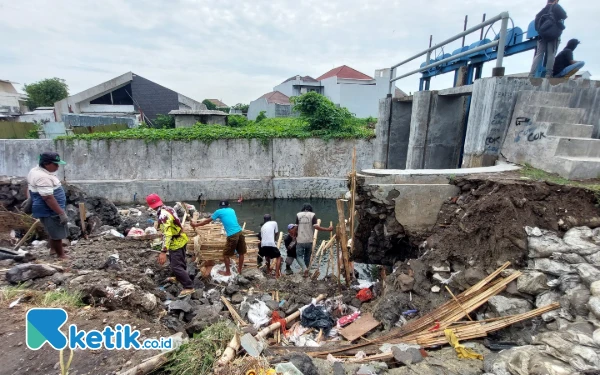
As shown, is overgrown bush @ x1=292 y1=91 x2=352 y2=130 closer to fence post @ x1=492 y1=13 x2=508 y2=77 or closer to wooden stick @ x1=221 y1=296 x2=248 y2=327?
fence post @ x1=492 y1=13 x2=508 y2=77

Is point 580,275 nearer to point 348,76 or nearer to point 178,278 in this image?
point 178,278

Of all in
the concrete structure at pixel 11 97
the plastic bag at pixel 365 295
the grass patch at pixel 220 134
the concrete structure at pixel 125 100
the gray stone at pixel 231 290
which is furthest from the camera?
the concrete structure at pixel 11 97

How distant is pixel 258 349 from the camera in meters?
2.99

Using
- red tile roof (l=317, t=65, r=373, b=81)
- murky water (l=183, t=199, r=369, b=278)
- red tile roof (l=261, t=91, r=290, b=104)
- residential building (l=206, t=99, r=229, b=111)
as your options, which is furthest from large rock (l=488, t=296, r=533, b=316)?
residential building (l=206, t=99, r=229, b=111)

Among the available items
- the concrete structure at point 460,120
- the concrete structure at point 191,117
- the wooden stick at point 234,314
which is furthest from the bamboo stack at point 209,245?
the concrete structure at point 191,117

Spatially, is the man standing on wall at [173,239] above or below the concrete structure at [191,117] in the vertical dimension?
below

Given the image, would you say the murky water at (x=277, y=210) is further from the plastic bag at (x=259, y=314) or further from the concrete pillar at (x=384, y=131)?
the plastic bag at (x=259, y=314)

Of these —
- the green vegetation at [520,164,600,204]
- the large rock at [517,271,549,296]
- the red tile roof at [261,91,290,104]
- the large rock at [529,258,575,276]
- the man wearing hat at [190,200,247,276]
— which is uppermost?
the red tile roof at [261,91,290,104]

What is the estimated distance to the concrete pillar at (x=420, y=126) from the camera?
9.30m

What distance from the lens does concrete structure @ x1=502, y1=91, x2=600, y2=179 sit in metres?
5.10

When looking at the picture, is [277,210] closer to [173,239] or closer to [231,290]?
[231,290]

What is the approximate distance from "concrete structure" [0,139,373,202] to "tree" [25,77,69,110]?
1105 inches

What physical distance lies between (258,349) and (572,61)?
8719 mm

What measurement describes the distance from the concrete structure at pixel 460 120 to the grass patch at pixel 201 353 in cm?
603
